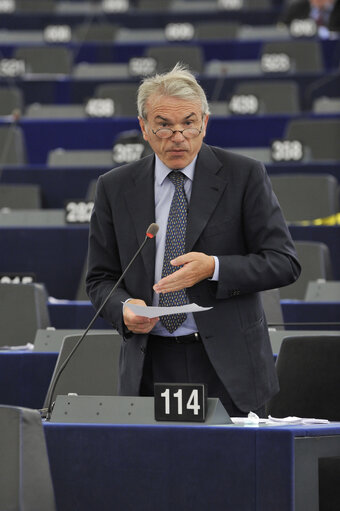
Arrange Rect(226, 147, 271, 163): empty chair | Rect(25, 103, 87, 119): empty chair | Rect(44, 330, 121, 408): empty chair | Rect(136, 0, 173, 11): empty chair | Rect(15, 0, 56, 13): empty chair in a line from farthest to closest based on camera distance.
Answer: Rect(15, 0, 56, 13): empty chair < Rect(136, 0, 173, 11): empty chair < Rect(25, 103, 87, 119): empty chair < Rect(226, 147, 271, 163): empty chair < Rect(44, 330, 121, 408): empty chair

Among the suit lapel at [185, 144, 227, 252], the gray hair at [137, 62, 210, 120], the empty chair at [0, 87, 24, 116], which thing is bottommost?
the suit lapel at [185, 144, 227, 252]

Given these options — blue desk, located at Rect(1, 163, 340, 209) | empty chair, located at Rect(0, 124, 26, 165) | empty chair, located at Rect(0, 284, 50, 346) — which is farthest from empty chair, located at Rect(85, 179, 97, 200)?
empty chair, located at Rect(0, 284, 50, 346)

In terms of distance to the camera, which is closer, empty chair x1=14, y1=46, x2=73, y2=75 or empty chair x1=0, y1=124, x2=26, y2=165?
empty chair x1=0, y1=124, x2=26, y2=165

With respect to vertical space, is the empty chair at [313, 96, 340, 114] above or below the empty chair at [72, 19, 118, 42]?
below

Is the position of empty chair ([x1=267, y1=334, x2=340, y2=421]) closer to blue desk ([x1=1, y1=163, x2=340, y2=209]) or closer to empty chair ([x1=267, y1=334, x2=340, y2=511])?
empty chair ([x1=267, y1=334, x2=340, y2=511])

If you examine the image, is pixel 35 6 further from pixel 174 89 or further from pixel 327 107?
pixel 174 89

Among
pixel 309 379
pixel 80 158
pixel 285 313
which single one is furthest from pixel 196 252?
pixel 80 158

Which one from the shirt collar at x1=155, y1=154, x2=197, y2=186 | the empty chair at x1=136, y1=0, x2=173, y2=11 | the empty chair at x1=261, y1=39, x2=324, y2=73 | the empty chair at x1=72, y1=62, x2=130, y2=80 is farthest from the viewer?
the empty chair at x1=136, y1=0, x2=173, y2=11

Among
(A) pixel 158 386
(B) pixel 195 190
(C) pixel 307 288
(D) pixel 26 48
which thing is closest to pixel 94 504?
(A) pixel 158 386

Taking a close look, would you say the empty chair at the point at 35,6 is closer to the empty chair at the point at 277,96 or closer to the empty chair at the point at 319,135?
the empty chair at the point at 277,96

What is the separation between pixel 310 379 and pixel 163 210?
101 cm

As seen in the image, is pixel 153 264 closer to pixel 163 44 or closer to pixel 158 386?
pixel 158 386

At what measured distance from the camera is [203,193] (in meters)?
3.11

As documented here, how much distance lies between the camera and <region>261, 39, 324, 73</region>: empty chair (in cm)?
1120
